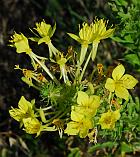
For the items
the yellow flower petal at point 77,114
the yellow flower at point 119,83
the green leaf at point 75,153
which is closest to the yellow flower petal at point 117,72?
the yellow flower at point 119,83

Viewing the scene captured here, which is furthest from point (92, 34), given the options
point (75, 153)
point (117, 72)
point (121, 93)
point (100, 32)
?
point (75, 153)

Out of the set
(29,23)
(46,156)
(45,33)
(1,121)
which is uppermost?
(29,23)

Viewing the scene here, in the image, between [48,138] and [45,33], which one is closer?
[45,33]

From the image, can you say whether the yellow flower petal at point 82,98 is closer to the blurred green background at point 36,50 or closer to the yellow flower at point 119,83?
the yellow flower at point 119,83

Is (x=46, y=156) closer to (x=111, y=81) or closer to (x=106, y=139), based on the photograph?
(x=106, y=139)

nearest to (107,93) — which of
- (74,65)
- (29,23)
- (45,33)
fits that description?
(74,65)

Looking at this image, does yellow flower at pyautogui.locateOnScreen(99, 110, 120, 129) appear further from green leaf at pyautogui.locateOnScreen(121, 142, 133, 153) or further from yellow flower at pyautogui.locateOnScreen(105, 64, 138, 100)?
green leaf at pyautogui.locateOnScreen(121, 142, 133, 153)

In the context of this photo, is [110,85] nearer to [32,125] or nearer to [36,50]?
[32,125]
